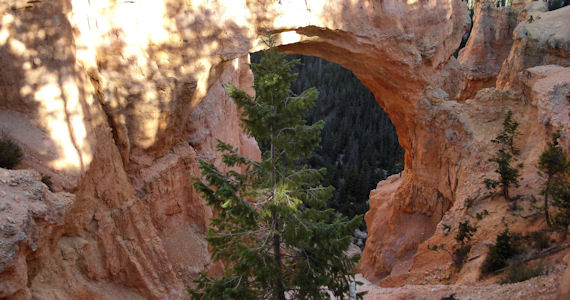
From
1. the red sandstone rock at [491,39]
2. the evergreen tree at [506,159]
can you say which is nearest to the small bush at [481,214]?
the evergreen tree at [506,159]

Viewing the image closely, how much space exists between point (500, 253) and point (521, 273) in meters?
1.19

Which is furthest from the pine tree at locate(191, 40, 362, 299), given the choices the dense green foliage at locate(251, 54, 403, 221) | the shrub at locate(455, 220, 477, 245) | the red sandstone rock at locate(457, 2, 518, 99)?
the dense green foliage at locate(251, 54, 403, 221)

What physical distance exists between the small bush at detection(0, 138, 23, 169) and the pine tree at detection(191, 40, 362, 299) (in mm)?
2752

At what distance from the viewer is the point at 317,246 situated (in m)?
6.61

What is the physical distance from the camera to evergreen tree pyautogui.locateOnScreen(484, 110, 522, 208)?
10.0 meters

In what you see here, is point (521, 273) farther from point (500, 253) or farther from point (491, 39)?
point (491, 39)

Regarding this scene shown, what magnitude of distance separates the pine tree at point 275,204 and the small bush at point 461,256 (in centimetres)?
455

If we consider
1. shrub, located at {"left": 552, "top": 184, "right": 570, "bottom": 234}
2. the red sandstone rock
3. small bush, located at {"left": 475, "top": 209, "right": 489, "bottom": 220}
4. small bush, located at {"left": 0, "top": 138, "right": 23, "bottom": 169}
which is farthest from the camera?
the red sandstone rock

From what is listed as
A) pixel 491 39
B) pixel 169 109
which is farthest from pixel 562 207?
pixel 491 39

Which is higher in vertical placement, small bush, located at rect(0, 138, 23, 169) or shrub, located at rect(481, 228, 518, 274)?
small bush, located at rect(0, 138, 23, 169)

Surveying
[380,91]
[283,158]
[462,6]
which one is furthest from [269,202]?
[462,6]

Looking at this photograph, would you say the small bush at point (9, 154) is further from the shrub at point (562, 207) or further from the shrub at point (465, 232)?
the shrub at point (562, 207)

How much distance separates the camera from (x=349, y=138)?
43344 millimetres

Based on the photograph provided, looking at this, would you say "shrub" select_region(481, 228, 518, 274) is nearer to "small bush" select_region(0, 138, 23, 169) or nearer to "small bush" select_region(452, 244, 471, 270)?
"small bush" select_region(452, 244, 471, 270)
